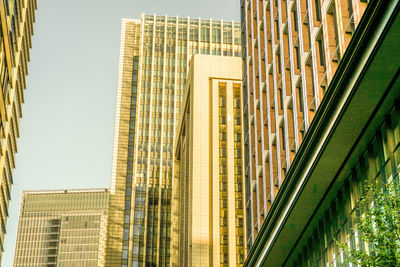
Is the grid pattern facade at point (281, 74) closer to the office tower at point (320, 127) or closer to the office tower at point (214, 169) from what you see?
the office tower at point (320, 127)

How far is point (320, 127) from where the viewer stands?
35406mm

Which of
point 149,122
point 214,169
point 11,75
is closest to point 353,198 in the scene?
point 11,75

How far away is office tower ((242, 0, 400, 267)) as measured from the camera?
30859mm

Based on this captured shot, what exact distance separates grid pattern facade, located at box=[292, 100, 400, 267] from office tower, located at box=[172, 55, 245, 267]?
1876 inches

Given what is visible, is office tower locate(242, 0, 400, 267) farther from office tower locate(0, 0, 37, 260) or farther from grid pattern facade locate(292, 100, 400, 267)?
office tower locate(0, 0, 37, 260)

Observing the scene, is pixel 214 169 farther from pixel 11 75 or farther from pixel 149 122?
pixel 149 122

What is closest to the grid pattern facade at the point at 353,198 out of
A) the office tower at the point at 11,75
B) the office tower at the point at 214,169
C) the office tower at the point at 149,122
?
the office tower at the point at 11,75

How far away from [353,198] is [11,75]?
38.1 metres

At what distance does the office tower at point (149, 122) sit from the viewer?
143000 millimetres

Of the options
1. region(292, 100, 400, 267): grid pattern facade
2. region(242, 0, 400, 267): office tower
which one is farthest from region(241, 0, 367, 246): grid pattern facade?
region(292, 100, 400, 267): grid pattern facade

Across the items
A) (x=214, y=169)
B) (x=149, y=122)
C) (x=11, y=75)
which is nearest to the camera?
(x=11, y=75)

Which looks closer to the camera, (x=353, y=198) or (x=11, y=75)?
(x=353, y=198)

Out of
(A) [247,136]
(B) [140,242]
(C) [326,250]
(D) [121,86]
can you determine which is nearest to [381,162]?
(C) [326,250]

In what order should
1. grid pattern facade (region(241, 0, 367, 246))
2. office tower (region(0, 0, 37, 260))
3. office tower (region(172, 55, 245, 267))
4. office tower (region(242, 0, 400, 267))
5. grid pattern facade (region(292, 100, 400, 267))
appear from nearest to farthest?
office tower (region(242, 0, 400, 267)) → grid pattern facade (region(292, 100, 400, 267)) → grid pattern facade (region(241, 0, 367, 246)) → office tower (region(0, 0, 37, 260)) → office tower (region(172, 55, 245, 267))
